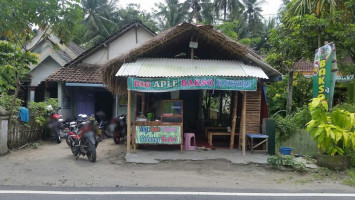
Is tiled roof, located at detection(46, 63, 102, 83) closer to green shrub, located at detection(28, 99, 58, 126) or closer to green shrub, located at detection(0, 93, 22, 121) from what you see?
green shrub, located at detection(28, 99, 58, 126)

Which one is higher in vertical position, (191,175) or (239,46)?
(239,46)

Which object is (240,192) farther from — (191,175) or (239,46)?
(239,46)

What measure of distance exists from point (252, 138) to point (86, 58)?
974 cm

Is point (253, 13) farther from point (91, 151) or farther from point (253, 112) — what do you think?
point (91, 151)

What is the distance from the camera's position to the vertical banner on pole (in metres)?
7.98

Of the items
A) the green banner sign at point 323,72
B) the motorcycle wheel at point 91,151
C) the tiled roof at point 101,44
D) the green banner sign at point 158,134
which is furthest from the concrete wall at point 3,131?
the green banner sign at point 323,72

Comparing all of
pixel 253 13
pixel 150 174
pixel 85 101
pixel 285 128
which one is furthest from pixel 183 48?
pixel 253 13

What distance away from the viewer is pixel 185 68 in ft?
29.3

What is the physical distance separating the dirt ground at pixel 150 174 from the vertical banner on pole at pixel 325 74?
2.15 meters

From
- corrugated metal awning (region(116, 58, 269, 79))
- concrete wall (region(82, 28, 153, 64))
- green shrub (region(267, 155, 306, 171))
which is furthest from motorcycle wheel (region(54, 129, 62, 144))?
green shrub (region(267, 155, 306, 171))

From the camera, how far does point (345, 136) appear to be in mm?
7230

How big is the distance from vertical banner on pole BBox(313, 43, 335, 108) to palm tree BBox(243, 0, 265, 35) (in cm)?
2983

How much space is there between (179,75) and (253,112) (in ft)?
10.1

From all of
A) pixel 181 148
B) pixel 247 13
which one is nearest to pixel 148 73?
pixel 181 148
